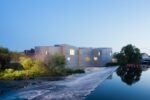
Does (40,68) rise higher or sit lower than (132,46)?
lower

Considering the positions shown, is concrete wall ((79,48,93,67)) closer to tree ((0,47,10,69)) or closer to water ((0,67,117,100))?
tree ((0,47,10,69))

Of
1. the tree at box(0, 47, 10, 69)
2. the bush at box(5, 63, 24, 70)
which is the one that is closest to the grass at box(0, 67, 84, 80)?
the tree at box(0, 47, 10, 69)

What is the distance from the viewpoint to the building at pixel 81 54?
72125 mm

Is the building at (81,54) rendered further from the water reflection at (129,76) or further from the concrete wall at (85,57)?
the water reflection at (129,76)

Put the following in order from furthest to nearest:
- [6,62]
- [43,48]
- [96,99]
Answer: [43,48] < [6,62] < [96,99]

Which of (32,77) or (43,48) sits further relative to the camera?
(43,48)

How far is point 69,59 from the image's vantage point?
244ft

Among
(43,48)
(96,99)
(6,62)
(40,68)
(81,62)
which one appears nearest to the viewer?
(96,99)

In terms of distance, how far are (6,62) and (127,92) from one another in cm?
4392

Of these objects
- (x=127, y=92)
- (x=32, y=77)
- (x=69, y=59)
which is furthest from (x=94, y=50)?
(x=127, y=92)

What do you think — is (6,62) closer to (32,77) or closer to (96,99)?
(32,77)

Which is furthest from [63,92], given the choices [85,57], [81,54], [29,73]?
[85,57]

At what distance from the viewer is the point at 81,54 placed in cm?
7925

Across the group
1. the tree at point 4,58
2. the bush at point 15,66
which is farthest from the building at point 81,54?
the tree at point 4,58
